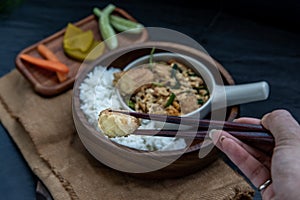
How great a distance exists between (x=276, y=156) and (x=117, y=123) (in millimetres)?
309

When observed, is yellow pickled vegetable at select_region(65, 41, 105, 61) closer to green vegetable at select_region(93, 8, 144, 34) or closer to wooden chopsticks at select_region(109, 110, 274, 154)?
green vegetable at select_region(93, 8, 144, 34)

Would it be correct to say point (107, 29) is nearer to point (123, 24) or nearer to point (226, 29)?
point (123, 24)

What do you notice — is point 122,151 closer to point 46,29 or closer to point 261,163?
point 261,163

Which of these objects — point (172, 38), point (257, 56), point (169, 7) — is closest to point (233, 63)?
point (257, 56)

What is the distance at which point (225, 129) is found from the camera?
3.38ft

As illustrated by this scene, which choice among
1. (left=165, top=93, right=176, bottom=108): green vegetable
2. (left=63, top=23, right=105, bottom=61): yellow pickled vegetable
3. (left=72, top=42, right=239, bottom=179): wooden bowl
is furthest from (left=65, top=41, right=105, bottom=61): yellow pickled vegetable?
(left=165, top=93, right=176, bottom=108): green vegetable

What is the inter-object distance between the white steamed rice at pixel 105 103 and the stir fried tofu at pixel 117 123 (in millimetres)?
183

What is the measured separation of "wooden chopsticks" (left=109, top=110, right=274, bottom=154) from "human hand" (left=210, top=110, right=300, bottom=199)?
0.05 ft

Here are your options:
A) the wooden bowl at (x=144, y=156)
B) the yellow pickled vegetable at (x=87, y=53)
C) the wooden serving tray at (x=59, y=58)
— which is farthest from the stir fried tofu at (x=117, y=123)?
the yellow pickled vegetable at (x=87, y=53)

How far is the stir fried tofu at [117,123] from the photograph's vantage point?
96 centimetres

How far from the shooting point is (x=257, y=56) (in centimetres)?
161

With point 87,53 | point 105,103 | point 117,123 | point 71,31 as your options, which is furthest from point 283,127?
point 71,31

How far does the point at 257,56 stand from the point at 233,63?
0.09 m

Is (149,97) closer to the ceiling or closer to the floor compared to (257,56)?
closer to the ceiling
